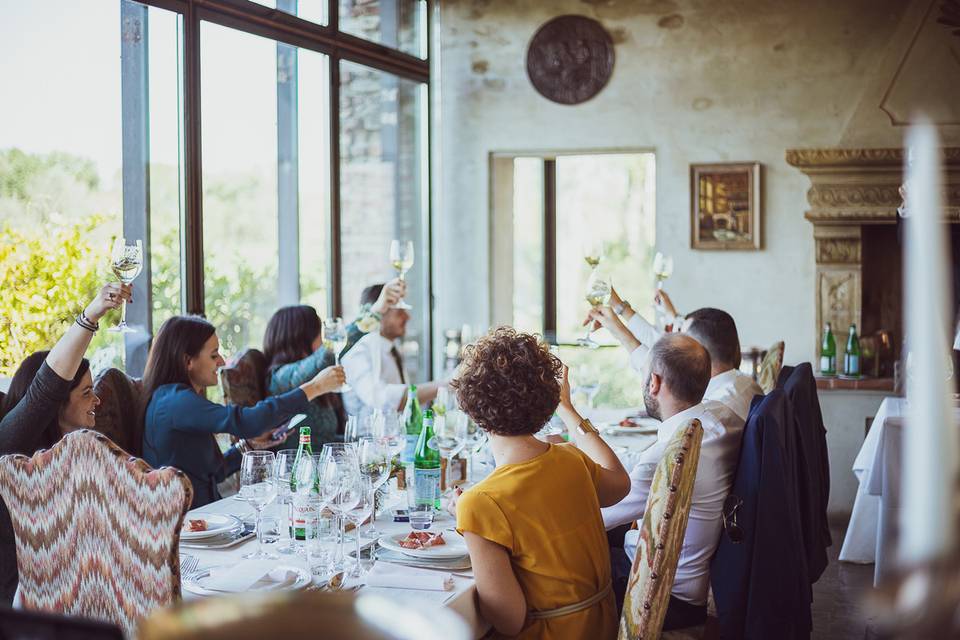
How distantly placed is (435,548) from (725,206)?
457 cm

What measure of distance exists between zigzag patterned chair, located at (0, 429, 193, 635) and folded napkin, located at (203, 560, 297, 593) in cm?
17

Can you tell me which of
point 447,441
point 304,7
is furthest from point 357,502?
point 304,7

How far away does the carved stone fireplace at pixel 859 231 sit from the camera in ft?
18.9

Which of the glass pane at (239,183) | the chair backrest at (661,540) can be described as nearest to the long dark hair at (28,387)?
the chair backrest at (661,540)

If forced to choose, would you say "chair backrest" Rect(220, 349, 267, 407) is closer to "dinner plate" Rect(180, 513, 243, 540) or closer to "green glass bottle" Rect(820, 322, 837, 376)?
"dinner plate" Rect(180, 513, 243, 540)

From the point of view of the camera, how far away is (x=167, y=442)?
3.36m

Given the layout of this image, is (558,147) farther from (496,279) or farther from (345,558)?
(345,558)

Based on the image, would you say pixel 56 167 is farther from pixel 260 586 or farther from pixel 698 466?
pixel 698 466

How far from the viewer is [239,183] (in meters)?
5.25

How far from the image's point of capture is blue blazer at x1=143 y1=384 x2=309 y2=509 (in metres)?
3.33

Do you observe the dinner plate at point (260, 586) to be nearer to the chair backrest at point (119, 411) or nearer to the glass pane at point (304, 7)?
the chair backrest at point (119, 411)

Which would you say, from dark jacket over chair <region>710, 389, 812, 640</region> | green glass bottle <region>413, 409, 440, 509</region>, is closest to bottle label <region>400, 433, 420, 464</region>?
green glass bottle <region>413, 409, 440, 509</region>

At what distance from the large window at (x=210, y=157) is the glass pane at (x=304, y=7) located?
1cm

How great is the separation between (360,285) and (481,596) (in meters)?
4.36
